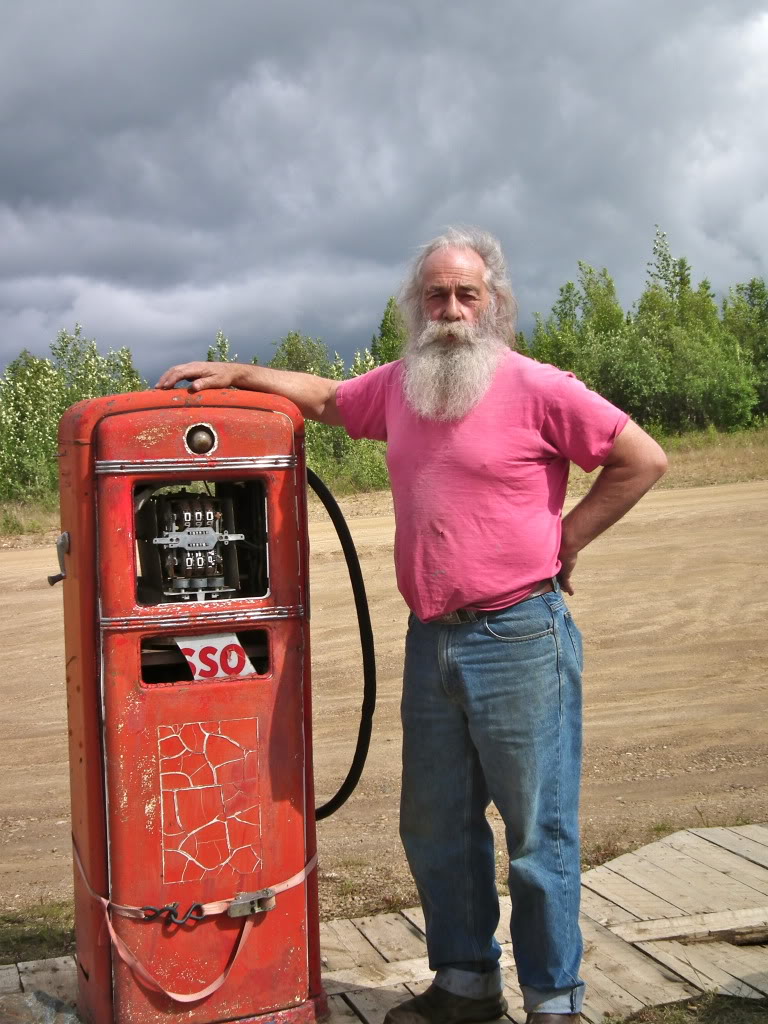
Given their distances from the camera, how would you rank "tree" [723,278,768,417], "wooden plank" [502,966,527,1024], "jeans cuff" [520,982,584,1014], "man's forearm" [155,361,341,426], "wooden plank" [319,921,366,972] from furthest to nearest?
"tree" [723,278,768,417] < "wooden plank" [319,921,366,972] < "wooden plank" [502,966,527,1024] < "man's forearm" [155,361,341,426] < "jeans cuff" [520,982,584,1014]

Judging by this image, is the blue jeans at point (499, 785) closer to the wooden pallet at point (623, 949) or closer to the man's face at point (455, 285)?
the wooden pallet at point (623, 949)

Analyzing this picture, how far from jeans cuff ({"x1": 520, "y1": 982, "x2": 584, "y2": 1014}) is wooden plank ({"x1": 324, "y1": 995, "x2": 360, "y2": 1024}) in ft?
1.72

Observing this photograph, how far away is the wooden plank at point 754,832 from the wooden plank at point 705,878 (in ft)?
1.18

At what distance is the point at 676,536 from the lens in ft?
41.9

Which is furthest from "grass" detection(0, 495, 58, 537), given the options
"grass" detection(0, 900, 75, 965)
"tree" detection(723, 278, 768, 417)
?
"tree" detection(723, 278, 768, 417)

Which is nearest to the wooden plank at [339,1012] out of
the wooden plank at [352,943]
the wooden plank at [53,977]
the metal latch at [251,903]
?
the wooden plank at [352,943]

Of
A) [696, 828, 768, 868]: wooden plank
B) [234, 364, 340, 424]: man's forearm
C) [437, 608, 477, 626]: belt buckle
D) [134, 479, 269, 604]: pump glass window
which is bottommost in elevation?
[696, 828, 768, 868]: wooden plank

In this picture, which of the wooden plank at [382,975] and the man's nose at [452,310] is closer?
the man's nose at [452,310]

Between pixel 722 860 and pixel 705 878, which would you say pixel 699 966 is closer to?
pixel 705 878

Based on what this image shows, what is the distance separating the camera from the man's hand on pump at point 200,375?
305 centimetres

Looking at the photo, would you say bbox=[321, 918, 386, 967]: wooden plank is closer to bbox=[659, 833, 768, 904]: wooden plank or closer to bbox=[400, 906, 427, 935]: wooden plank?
bbox=[400, 906, 427, 935]: wooden plank

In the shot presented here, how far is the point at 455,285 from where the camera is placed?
10.2 feet

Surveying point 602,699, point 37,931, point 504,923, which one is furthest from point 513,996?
point 602,699

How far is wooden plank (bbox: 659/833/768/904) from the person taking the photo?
410 cm
